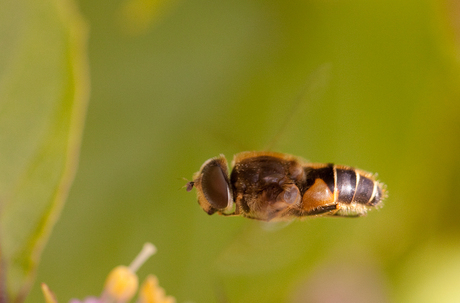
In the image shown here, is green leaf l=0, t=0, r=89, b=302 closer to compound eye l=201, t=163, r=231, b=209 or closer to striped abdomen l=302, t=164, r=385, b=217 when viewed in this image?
compound eye l=201, t=163, r=231, b=209

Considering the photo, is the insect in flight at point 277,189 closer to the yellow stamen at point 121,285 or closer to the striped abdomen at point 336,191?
the striped abdomen at point 336,191

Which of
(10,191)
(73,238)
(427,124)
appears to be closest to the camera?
(10,191)

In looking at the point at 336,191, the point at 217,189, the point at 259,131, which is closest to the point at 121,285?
the point at 217,189

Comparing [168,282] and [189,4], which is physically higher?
[189,4]

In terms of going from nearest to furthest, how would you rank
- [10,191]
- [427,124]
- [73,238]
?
1. [10,191]
2. [73,238]
3. [427,124]

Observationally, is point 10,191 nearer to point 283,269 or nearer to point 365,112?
point 283,269

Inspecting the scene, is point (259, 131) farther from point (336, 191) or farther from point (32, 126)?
point (32, 126)

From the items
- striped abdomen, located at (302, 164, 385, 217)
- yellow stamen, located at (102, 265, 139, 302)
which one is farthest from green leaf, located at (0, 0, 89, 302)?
striped abdomen, located at (302, 164, 385, 217)

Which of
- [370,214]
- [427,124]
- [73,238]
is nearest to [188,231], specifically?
[73,238]
